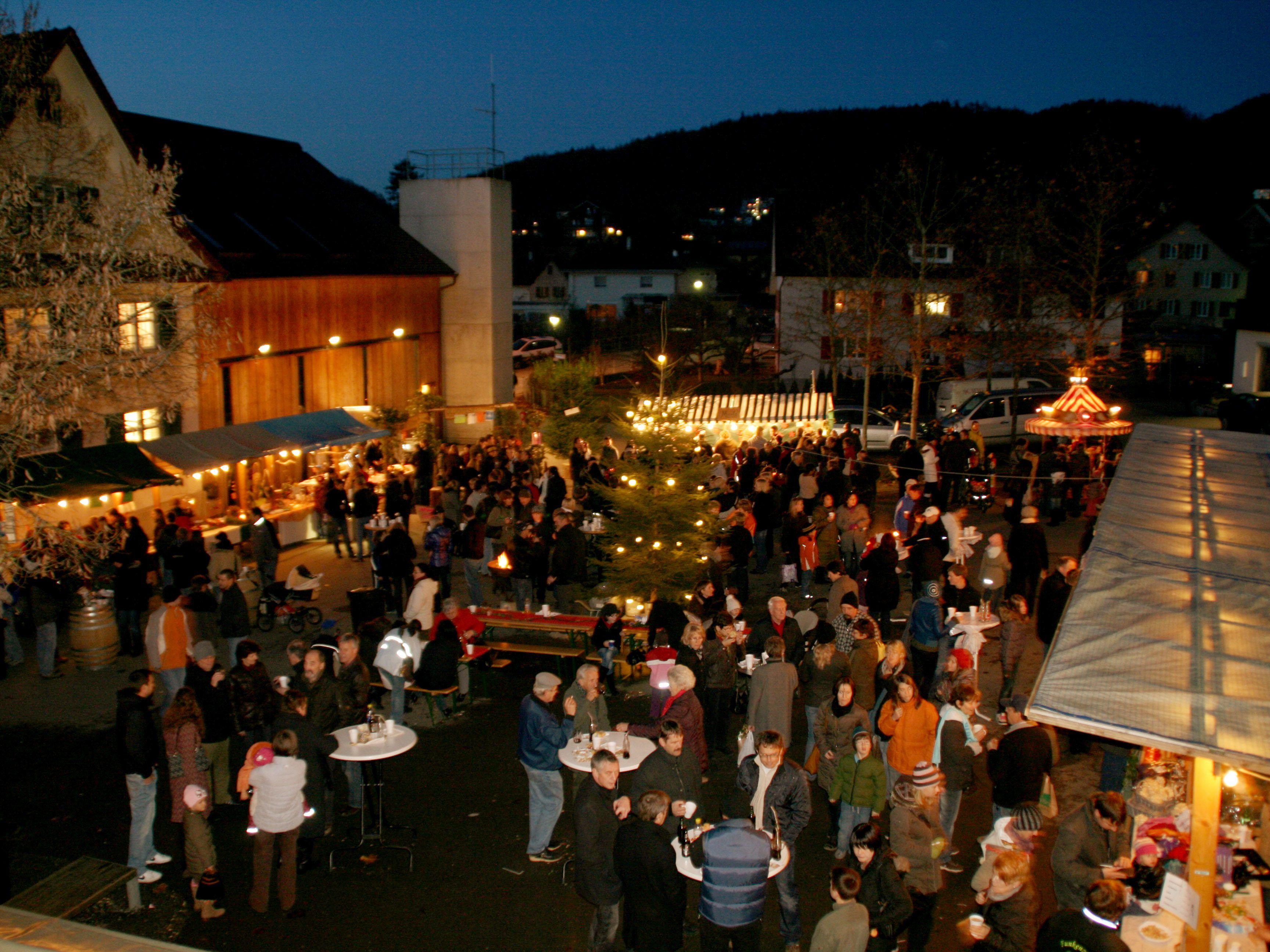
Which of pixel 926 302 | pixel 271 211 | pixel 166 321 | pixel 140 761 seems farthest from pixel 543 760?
pixel 926 302

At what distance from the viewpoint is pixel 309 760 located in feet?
23.2

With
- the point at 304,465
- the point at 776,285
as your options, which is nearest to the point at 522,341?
the point at 776,285

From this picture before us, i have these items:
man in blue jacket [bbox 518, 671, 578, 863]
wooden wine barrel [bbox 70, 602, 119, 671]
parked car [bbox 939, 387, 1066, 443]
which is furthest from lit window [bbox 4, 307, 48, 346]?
parked car [bbox 939, 387, 1066, 443]

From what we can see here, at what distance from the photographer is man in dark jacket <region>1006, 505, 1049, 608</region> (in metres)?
12.7

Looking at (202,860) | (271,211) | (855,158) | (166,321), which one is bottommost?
(202,860)

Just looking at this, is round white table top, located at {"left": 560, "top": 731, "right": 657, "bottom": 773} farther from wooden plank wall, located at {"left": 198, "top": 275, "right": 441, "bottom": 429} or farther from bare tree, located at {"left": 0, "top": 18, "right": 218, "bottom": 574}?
wooden plank wall, located at {"left": 198, "top": 275, "right": 441, "bottom": 429}

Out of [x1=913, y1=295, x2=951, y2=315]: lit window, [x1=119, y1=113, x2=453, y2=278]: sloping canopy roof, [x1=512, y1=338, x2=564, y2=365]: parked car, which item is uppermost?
[x1=119, y1=113, x2=453, y2=278]: sloping canopy roof

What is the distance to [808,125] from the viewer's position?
11344 centimetres

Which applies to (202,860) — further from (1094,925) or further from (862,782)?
(1094,925)

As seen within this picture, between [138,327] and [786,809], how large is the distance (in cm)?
1120

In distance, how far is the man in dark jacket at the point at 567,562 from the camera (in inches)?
499

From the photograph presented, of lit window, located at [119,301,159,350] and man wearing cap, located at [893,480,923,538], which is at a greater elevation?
lit window, located at [119,301,159,350]

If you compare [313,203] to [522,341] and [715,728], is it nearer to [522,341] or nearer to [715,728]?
[715,728]

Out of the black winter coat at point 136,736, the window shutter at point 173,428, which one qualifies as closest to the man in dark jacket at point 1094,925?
the black winter coat at point 136,736
